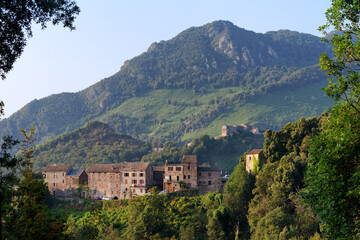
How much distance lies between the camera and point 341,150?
22031 mm

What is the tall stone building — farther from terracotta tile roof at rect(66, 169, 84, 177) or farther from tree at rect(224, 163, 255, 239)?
terracotta tile roof at rect(66, 169, 84, 177)

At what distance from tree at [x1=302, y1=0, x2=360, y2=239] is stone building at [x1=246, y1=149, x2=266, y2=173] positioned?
2036 inches

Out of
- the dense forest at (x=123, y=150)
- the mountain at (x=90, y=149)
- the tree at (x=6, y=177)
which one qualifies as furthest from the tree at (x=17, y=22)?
the mountain at (x=90, y=149)

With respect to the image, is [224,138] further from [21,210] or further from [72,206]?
[21,210]

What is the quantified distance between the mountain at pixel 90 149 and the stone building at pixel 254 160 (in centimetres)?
8329

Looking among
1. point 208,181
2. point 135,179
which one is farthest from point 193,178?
point 135,179

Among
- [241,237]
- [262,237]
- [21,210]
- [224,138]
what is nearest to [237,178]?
[241,237]

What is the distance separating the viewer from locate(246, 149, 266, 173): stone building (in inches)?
2980

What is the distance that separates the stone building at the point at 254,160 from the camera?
75.7 metres

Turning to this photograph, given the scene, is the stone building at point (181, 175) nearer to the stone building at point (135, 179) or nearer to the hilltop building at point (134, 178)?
the hilltop building at point (134, 178)

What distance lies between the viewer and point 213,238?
214ft

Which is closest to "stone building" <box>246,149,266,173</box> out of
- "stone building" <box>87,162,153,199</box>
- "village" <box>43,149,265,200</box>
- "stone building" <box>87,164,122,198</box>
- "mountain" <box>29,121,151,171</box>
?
"village" <box>43,149,265,200</box>

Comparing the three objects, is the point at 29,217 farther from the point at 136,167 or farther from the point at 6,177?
the point at 136,167

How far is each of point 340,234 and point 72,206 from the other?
70.9 m
